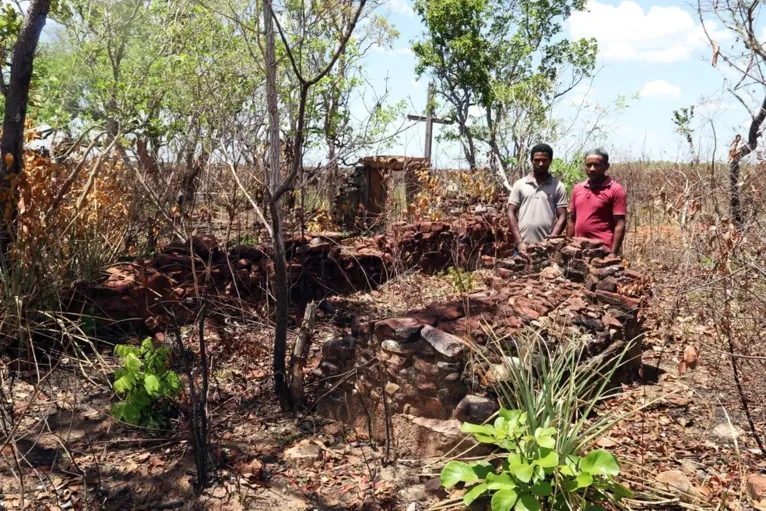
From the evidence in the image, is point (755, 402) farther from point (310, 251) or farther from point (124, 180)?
point (124, 180)

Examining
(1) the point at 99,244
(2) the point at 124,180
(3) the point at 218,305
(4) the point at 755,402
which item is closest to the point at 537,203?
(4) the point at 755,402

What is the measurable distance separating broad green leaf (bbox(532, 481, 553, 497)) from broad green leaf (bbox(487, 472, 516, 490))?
0.29 ft

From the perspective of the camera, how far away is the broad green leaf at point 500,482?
8.27 feet

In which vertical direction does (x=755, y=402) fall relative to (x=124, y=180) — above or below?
below

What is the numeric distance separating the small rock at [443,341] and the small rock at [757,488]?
149 centimetres

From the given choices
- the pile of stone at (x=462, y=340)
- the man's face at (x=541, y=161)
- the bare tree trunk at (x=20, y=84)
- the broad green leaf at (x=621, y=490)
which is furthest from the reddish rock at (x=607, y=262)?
the bare tree trunk at (x=20, y=84)

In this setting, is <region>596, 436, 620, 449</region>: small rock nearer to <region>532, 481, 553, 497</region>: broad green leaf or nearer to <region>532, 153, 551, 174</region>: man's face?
<region>532, 481, 553, 497</region>: broad green leaf

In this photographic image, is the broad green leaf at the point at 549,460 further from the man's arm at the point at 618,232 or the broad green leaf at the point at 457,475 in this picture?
the man's arm at the point at 618,232

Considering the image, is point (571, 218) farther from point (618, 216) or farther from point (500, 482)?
point (500, 482)

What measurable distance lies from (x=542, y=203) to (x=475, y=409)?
9.84ft

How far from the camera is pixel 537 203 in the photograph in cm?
576

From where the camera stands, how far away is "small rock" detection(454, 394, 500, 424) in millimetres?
3203

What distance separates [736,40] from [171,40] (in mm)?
8290

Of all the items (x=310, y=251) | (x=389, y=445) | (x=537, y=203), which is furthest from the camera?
(x=310, y=251)
